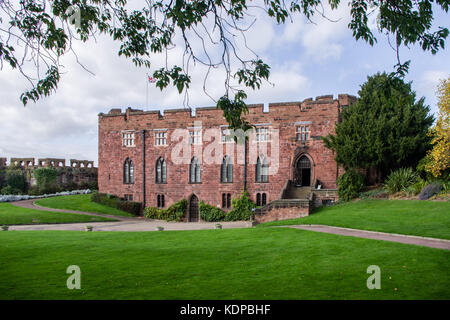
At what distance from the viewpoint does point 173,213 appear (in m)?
31.5

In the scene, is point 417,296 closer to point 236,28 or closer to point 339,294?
point 339,294

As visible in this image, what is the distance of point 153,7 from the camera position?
880 centimetres

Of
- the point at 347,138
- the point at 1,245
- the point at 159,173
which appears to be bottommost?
the point at 1,245

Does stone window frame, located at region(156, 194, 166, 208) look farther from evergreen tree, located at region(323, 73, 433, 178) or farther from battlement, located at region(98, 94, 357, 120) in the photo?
evergreen tree, located at region(323, 73, 433, 178)

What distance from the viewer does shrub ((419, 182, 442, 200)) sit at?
65.9 ft

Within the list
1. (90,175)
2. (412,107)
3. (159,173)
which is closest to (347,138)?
(412,107)

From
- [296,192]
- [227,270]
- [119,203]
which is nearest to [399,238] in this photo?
[227,270]

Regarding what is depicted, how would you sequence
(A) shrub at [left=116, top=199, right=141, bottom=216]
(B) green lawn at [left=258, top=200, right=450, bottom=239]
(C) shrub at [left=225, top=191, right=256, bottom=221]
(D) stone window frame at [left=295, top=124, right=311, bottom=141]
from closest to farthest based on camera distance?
(B) green lawn at [left=258, top=200, right=450, bottom=239]
(D) stone window frame at [left=295, top=124, right=311, bottom=141]
(C) shrub at [left=225, top=191, right=256, bottom=221]
(A) shrub at [left=116, top=199, right=141, bottom=216]

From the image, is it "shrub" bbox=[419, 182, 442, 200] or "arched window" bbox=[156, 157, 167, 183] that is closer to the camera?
"shrub" bbox=[419, 182, 442, 200]

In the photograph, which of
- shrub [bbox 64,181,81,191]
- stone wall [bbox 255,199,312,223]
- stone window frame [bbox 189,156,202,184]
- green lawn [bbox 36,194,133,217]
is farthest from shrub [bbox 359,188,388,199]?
shrub [bbox 64,181,81,191]

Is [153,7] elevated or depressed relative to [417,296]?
elevated

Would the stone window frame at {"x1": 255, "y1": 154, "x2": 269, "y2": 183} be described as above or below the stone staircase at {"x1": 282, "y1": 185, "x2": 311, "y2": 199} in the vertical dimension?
above

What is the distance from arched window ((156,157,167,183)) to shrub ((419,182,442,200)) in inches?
796

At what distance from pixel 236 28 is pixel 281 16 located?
92 cm
